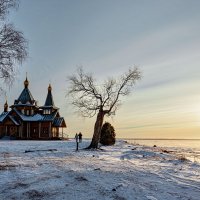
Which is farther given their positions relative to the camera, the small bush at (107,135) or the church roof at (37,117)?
the church roof at (37,117)

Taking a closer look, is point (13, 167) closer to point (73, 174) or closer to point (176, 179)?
point (73, 174)

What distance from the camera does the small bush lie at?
139 ft

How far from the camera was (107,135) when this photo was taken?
4244cm

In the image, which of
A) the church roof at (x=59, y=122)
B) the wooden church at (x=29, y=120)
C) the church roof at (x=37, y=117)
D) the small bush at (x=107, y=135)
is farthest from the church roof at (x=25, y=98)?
the small bush at (x=107, y=135)

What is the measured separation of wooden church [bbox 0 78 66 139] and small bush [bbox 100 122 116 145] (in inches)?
1072

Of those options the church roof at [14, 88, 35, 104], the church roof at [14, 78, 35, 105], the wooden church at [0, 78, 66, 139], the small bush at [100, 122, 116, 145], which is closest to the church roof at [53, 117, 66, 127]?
the wooden church at [0, 78, 66, 139]

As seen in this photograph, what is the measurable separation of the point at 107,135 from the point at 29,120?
30.3 m

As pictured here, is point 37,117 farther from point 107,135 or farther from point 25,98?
point 107,135

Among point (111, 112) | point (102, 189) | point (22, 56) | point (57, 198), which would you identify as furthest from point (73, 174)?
point (111, 112)

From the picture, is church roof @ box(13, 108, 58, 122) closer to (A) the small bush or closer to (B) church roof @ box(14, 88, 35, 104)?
(B) church roof @ box(14, 88, 35, 104)

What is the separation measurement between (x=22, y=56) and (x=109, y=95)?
20.0 meters

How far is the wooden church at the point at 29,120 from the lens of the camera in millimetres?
67562

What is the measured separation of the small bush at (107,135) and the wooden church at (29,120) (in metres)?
27.2

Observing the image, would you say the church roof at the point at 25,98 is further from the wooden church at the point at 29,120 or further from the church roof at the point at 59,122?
the church roof at the point at 59,122
